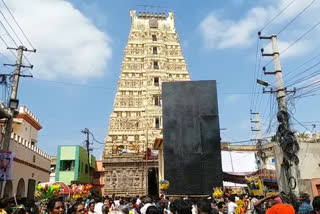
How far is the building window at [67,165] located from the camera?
31664 millimetres

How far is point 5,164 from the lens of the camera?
541 inches

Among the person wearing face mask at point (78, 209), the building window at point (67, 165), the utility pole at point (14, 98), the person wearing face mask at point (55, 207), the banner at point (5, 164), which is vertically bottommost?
the person wearing face mask at point (78, 209)

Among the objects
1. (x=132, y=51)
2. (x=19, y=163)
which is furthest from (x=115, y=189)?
(x=132, y=51)

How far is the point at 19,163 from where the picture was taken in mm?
17734

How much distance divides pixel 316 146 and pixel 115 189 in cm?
1907

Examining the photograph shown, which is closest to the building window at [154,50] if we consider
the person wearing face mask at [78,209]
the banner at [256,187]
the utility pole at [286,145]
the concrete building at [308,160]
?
the concrete building at [308,160]

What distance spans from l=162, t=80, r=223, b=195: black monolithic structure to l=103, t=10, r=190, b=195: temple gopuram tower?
1454 centimetres

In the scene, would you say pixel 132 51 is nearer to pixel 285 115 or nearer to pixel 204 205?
pixel 285 115

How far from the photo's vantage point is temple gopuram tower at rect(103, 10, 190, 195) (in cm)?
2800

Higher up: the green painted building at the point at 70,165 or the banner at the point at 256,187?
the green painted building at the point at 70,165

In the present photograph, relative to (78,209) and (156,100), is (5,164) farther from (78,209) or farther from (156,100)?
(156,100)

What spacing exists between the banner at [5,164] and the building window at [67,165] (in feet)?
60.2

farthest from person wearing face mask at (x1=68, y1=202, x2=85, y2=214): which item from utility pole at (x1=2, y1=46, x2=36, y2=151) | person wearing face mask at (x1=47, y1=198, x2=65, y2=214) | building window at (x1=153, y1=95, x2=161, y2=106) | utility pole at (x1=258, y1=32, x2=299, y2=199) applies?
building window at (x1=153, y1=95, x2=161, y2=106)

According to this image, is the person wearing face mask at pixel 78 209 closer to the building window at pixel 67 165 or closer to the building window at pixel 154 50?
the building window at pixel 67 165
